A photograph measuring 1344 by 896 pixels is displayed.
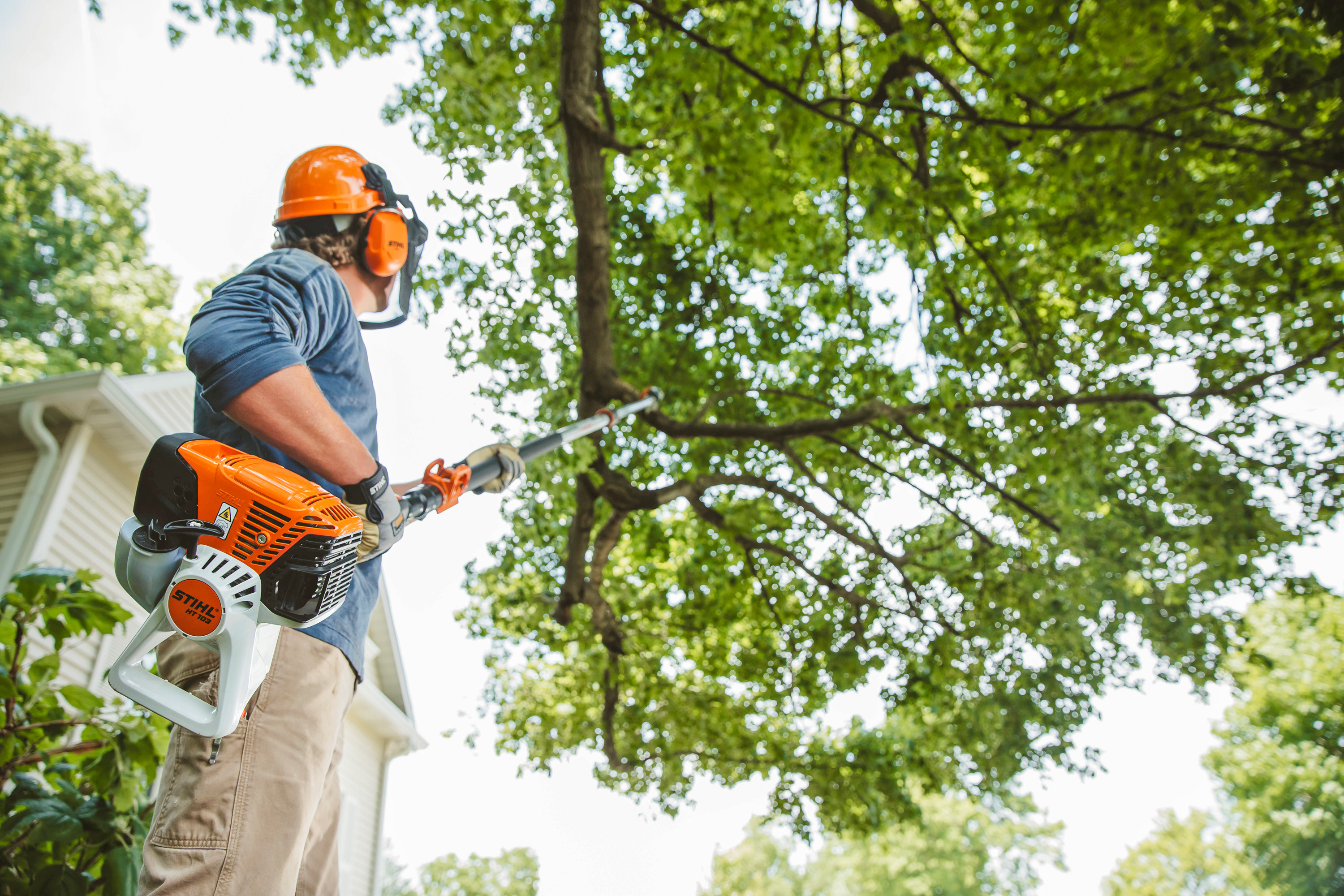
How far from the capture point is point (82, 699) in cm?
251

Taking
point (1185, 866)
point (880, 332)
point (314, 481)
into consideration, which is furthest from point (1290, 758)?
point (314, 481)

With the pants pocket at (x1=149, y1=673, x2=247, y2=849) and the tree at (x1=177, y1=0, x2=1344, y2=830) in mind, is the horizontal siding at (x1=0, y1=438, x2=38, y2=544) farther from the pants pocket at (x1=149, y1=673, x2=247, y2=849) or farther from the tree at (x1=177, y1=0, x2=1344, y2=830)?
the pants pocket at (x1=149, y1=673, x2=247, y2=849)

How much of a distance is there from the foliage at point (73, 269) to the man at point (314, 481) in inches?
791

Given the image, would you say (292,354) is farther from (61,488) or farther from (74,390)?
(61,488)

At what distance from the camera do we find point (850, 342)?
21.9 ft

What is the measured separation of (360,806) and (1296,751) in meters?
26.6

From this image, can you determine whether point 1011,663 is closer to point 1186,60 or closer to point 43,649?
point 1186,60

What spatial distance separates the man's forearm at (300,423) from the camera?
127 centimetres

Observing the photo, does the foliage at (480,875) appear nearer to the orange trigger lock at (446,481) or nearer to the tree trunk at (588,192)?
the tree trunk at (588,192)

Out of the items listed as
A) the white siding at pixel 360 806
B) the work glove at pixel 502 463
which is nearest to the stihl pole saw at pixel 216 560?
the work glove at pixel 502 463

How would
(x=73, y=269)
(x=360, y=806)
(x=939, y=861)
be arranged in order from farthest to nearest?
1. (x=939, y=861)
2. (x=73, y=269)
3. (x=360, y=806)

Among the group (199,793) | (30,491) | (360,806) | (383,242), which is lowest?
(199,793)

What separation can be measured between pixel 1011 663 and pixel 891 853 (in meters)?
25.1

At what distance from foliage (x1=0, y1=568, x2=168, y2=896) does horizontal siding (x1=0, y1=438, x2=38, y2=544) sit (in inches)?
151
